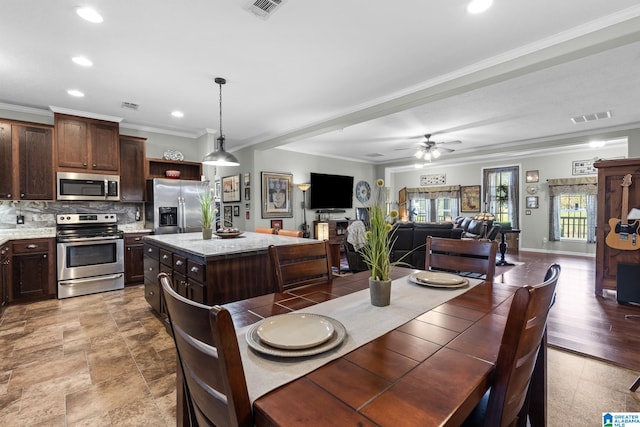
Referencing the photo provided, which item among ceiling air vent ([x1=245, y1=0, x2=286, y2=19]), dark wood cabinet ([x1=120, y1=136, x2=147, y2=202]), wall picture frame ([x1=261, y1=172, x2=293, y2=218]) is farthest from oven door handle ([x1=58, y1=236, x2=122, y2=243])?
ceiling air vent ([x1=245, y1=0, x2=286, y2=19])

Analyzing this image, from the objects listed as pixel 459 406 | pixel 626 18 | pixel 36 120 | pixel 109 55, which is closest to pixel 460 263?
pixel 459 406

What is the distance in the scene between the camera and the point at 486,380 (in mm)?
794

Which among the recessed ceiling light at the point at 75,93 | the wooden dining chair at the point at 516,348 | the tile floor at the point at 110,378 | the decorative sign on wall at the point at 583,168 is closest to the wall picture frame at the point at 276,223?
the tile floor at the point at 110,378

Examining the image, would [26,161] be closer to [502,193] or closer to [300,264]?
[300,264]

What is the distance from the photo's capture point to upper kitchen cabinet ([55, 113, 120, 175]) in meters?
4.24

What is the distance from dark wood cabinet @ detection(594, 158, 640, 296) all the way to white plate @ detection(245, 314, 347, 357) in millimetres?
4792

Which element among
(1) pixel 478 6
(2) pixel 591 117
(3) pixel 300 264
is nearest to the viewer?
(3) pixel 300 264

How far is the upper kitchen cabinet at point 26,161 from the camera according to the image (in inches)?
154

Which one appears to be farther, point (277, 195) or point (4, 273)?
point (277, 195)

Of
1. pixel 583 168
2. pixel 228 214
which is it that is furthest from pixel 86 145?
pixel 583 168

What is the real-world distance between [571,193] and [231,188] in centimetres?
851

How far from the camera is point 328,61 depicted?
301 centimetres

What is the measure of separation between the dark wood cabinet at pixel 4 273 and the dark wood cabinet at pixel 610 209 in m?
7.43

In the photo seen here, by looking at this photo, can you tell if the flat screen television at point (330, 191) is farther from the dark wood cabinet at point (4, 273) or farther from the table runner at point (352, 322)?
the table runner at point (352, 322)
